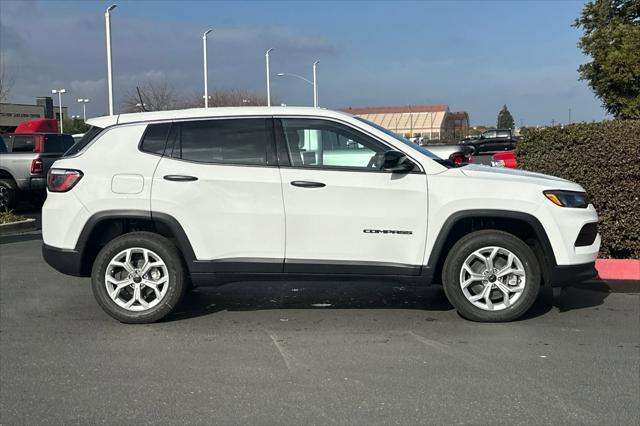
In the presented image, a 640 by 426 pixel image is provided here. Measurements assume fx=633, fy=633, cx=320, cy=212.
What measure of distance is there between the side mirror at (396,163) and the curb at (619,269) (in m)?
2.95

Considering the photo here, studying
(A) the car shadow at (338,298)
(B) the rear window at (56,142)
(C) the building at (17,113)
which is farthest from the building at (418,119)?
(A) the car shadow at (338,298)

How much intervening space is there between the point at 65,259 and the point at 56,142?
1084cm

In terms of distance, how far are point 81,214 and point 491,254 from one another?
3554 mm

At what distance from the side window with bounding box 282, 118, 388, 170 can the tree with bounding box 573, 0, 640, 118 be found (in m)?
13.0

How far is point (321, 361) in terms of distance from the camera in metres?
4.72

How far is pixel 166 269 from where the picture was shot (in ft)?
18.1

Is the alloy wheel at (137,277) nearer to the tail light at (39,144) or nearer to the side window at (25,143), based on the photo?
the tail light at (39,144)

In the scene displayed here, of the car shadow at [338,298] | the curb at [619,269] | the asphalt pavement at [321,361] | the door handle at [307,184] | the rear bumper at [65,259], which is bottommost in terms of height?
the asphalt pavement at [321,361]

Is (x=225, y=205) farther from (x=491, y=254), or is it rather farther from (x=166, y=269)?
(x=491, y=254)

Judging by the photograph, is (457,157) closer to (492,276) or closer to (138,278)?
(492,276)

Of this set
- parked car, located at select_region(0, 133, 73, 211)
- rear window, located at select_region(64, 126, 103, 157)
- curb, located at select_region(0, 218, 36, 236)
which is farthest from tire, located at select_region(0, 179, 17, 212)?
rear window, located at select_region(64, 126, 103, 157)

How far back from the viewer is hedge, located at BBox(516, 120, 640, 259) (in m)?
7.34

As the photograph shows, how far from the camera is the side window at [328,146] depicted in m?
5.51

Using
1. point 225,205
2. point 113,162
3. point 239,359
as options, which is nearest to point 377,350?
point 239,359
